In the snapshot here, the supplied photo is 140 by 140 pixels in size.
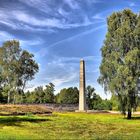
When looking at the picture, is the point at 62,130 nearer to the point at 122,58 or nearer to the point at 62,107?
the point at 122,58

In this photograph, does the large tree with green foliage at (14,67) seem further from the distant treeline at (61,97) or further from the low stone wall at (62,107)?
the distant treeline at (61,97)

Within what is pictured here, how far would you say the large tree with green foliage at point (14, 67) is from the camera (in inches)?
4126

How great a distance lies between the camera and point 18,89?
110000 millimetres

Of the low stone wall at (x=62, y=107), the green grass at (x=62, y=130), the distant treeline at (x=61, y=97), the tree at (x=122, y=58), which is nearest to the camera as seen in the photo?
the green grass at (x=62, y=130)

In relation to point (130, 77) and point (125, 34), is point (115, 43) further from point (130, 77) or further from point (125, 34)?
point (130, 77)

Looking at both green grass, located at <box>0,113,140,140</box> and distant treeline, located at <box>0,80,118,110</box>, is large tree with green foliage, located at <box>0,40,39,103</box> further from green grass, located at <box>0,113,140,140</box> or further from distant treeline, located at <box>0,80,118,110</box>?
green grass, located at <box>0,113,140,140</box>

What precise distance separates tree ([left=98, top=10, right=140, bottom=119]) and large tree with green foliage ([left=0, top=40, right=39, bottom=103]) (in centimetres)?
4416

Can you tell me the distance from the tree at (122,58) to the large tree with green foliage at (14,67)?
145ft

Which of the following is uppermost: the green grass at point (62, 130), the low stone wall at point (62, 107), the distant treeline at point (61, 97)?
the distant treeline at point (61, 97)

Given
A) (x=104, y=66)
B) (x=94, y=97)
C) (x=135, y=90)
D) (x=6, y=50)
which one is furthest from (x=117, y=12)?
(x=94, y=97)

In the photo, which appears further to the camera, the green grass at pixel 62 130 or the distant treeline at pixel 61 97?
the distant treeline at pixel 61 97

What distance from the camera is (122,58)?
64.2 metres

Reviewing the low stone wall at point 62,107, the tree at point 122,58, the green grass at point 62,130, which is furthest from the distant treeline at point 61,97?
the green grass at point 62,130

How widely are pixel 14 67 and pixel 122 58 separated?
155 ft
